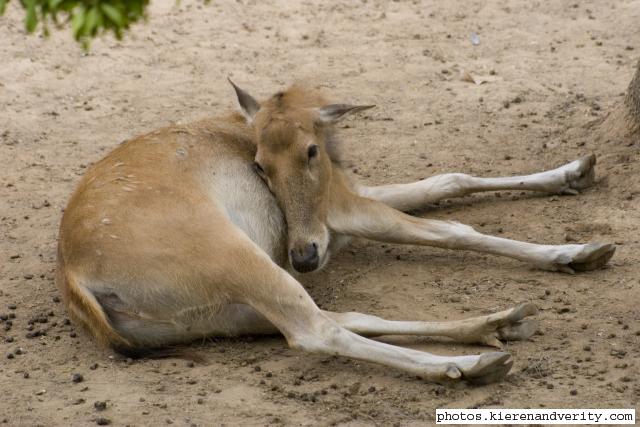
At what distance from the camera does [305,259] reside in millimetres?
5703

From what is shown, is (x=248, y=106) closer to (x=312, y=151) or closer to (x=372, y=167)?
(x=312, y=151)

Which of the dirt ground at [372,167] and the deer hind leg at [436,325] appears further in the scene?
the deer hind leg at [436,325]

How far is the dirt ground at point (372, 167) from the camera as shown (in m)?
4.81

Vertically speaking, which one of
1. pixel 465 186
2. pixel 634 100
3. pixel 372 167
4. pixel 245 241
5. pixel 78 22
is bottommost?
pixel 372 167

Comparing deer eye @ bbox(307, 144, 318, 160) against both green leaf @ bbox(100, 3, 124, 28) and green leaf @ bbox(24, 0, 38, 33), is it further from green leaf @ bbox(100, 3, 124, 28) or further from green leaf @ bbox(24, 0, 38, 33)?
green leaf @ bbox(24, 0, 38, 33)

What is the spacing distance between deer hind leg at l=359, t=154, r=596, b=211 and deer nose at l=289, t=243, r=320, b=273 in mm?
1423

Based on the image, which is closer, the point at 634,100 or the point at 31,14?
the point at 31,14

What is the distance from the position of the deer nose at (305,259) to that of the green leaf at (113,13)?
2.75 metres

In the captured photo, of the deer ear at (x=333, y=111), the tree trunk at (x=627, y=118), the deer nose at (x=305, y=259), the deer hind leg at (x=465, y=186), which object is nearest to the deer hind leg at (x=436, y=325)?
the deer nose at (x=305, y=259)

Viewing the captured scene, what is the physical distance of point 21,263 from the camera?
21.6 ft

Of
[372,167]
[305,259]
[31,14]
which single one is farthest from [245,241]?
[372,167]

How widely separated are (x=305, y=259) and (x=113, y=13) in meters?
2.80

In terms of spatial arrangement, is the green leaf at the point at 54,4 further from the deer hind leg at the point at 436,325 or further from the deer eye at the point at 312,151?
the deer eye at the point at 312,151

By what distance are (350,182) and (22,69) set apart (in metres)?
4.27
